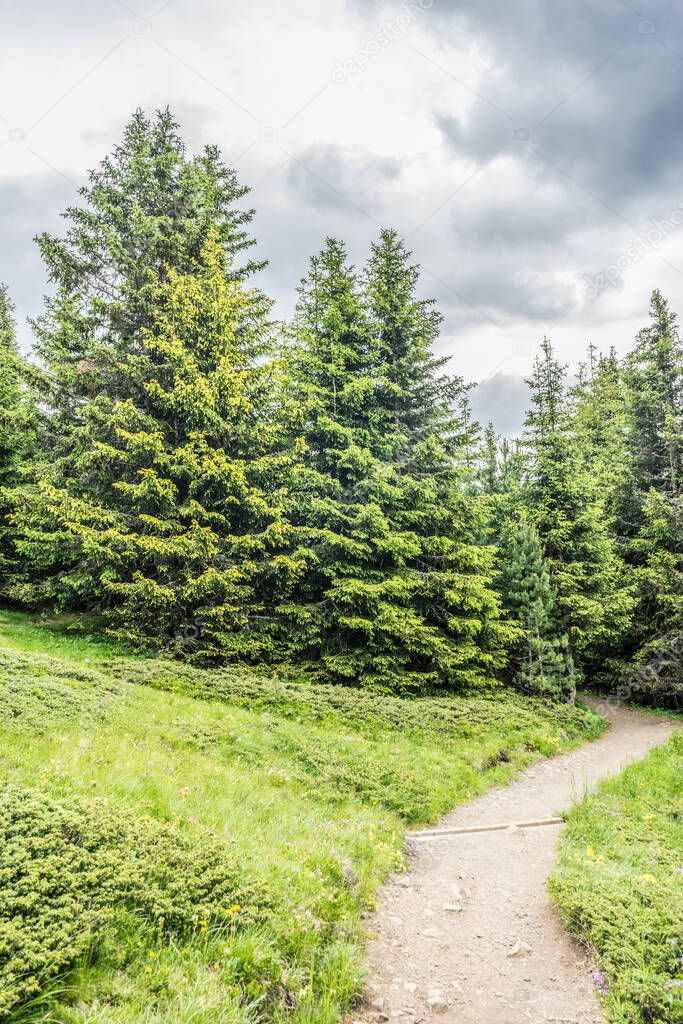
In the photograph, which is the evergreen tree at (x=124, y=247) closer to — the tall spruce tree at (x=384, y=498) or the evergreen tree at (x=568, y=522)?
the tall spruce tree at (x=384, y=498)

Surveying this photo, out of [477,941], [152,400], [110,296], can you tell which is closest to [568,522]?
[152,400]

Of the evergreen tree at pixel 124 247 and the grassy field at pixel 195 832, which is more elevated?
the evergreen tree at pixel 124 247

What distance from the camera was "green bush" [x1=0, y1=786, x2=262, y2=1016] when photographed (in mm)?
3002

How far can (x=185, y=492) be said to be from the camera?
1523 centimetres

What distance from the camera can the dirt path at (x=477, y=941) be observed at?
13.2ft

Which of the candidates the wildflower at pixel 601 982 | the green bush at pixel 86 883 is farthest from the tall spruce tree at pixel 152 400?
the wildflower at pixel 601 982

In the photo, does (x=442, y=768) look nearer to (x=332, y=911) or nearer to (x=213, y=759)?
(x=213, y=759)

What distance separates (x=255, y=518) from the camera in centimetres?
1527

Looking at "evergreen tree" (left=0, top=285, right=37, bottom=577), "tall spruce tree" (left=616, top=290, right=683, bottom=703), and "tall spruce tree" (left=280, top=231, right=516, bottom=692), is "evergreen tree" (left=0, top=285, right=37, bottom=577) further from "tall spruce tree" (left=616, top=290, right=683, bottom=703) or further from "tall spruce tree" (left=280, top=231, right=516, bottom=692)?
"tall spruce tree" (left=616, top=290, right=683, bottom=703)

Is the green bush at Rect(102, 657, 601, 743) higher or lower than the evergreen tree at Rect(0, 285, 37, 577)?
lower

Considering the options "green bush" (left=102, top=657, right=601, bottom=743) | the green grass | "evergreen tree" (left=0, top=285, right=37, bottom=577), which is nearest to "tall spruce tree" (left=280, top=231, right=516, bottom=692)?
"green bush" (left=102, top=657, right=601, bottom=743)

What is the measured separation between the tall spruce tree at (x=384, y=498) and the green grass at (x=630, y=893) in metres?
6.80

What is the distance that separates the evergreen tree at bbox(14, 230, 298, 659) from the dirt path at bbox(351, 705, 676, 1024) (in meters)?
8.42

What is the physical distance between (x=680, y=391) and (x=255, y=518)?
1931cm
